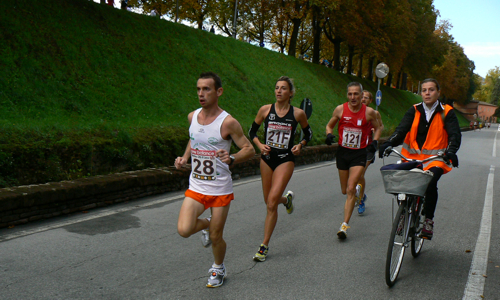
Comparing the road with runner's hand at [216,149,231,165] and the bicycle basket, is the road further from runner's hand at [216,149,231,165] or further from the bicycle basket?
runner's hand at [216,149,231,165]

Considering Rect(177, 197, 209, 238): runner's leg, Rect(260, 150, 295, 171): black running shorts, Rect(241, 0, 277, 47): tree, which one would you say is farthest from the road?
Rect(241, 0, 277, 47): tree

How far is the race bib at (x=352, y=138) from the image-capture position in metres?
6.72

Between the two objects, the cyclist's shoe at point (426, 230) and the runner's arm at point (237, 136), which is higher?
the runner's arm at point (237, 136)

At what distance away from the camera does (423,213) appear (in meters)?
5.25

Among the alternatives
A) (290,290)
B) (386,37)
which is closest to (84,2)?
(290,290)

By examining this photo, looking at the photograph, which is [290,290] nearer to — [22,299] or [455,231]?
[22,299]

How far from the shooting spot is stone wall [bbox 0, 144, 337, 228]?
6125mm

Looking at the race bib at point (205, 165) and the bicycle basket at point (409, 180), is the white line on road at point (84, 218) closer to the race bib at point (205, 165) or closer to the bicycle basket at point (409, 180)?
the race bib at point (205, 165)

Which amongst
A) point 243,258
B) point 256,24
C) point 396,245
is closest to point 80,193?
point 243,258

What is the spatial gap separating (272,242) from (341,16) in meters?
32.3

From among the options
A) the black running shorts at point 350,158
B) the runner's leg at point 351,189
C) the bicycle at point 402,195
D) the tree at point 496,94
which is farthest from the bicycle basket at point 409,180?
the tree at point 496,94

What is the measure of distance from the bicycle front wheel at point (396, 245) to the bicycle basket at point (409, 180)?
0.69 feet

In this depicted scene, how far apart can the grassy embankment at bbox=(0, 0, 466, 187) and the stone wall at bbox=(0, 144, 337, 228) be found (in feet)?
2.18

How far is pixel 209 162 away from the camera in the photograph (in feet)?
13.8
